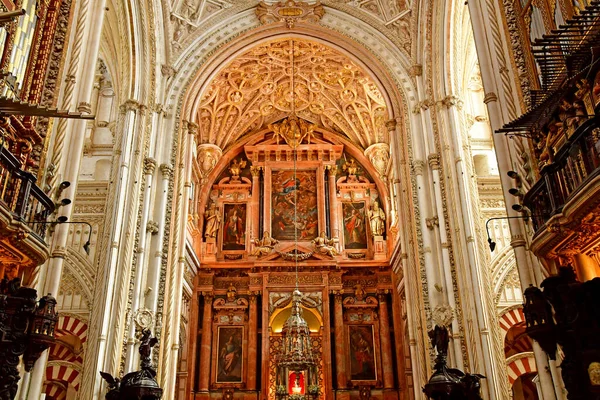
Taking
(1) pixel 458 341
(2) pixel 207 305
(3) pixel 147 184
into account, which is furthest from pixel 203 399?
(1) pixel 458 341

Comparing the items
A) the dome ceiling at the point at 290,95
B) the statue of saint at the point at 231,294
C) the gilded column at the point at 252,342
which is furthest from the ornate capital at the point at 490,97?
the statue of saint at the point at 231,294

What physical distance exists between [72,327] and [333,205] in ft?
37.1

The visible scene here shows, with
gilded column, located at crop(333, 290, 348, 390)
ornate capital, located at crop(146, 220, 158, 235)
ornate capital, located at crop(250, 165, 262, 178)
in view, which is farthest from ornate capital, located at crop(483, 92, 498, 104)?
ornate capital, located at crop(250, 165, 262, 178)

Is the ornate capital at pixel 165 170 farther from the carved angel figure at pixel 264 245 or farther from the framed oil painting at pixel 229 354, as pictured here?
the framed oil painting at pixel 229 354

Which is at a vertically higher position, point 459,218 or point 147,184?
point 147,184

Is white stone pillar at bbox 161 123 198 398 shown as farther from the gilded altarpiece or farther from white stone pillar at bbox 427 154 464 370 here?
white stone pillar at bbox 427 154 464 370

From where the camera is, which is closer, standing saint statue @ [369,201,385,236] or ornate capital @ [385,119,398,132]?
ornate capital @ [385,119,398,132]

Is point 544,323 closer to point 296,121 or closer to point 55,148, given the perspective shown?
point 55,148

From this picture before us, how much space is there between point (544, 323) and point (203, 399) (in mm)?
15045

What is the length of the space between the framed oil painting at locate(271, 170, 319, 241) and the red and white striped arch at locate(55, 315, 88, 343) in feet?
29.3

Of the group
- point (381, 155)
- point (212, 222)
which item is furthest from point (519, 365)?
point (212, 222)

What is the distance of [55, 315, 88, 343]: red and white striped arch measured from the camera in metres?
16.3

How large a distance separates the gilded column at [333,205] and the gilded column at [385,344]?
3.14 meters

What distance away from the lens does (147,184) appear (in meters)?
15.2
